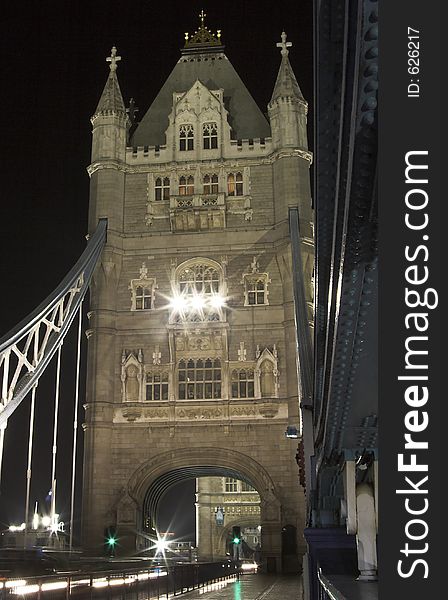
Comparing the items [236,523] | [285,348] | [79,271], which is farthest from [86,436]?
[236,523]

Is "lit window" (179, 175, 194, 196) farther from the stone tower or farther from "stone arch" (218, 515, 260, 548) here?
"stone arch" (218, 515, 260, 548)

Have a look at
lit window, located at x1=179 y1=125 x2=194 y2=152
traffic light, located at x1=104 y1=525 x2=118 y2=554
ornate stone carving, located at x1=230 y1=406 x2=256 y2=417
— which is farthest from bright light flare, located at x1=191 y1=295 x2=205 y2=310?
traffic light, located at x1=104 y1=525 x2=118 y2=554

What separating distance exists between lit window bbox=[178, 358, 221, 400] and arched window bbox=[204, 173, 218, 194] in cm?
728

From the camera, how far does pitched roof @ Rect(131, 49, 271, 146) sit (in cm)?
3619

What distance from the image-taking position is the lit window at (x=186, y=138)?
3531 cm

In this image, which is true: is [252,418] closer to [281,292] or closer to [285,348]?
[285,348]

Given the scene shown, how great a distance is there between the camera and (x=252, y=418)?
102ft

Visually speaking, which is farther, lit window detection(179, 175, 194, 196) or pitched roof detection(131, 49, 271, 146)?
pitched roof detection(131, 49, 271, 146)

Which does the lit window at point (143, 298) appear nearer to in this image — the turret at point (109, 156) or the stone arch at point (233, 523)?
the turret at point (109, 156)

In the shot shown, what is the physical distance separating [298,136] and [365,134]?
3097 cm

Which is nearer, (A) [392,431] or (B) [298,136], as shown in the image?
(A) [392,431]

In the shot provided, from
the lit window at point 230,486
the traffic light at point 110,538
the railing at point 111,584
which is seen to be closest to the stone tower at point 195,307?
the traffic light at point 110,538

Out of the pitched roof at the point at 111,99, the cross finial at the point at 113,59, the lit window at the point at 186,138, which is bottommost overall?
the lit window at the point at 186,138

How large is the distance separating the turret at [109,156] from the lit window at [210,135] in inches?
136
